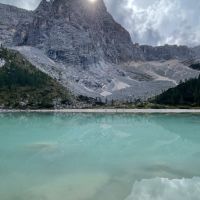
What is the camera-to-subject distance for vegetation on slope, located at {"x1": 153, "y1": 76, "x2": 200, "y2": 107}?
16475 cm

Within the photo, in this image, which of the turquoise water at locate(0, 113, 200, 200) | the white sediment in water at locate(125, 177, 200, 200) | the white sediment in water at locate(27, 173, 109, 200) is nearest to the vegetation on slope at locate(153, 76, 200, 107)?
the turquoise water at locate(0, 113, 200, 200)

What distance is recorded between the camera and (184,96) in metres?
170

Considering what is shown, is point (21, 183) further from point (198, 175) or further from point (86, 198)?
point (198, 175)

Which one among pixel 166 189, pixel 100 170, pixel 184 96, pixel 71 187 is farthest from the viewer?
pixel 184 96

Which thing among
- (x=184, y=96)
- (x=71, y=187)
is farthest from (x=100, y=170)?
(x=184, y=96)

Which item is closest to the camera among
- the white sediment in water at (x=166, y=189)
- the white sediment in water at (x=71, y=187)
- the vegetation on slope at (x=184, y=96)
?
the white sediment in water at (x=166, y=189)

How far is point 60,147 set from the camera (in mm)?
56906

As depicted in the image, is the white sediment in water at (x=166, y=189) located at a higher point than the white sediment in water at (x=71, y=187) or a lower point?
higher

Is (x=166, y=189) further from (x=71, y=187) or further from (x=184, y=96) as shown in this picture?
(x=184, y=96)

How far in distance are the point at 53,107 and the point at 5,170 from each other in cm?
13910

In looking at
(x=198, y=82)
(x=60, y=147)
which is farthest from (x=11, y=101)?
(x=60, y=147)

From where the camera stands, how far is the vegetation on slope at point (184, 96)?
541 feet

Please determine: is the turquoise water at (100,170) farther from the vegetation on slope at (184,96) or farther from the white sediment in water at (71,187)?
the vegetation on slope at (184,96)

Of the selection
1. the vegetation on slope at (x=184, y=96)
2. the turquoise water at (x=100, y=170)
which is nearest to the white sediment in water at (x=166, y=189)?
the turquoise water at (x=100, y=170)
